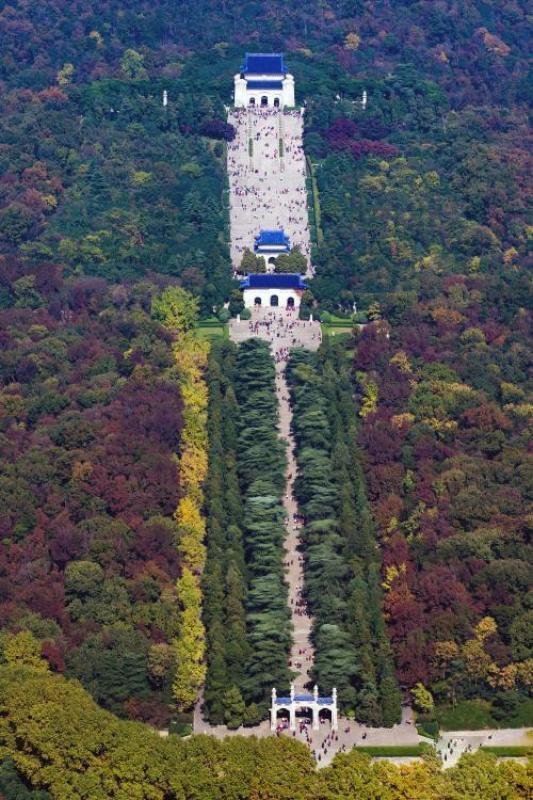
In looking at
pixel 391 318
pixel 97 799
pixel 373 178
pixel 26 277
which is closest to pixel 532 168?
pixel 373 178

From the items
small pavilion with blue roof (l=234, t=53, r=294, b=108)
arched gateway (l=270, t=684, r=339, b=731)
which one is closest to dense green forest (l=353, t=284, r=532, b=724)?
arched gateway (l=270, t=684, r=339, b=731)

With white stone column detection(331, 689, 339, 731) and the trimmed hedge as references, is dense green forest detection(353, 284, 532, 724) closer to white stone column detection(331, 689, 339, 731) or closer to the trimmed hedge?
white stone column detection(331, 689, 339, 731)

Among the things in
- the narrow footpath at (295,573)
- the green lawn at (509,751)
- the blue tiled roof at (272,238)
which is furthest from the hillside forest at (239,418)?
the blue tiled roof at (272,238)

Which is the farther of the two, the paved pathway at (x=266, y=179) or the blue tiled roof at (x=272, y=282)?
the paved pathway at (x=266, y=179)

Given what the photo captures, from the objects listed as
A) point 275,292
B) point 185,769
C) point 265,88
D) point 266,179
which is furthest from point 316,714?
point 265,88

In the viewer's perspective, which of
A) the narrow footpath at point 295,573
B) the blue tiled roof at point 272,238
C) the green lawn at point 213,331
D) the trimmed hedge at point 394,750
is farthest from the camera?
the blue tiled roof at point 272,238

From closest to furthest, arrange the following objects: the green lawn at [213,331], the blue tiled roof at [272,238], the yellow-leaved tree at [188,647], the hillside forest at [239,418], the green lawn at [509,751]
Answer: the green lawn at [509,751] < the hillside forest at [239,418] < the yellow-leaved tree at [188,647] < the green lawn at [213,331] < the blue tiled roof at [272,238]

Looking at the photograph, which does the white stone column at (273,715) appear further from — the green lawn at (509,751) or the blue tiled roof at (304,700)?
the green lawn at (509,751)

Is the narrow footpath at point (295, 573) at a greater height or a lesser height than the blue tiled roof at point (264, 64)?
lesser
